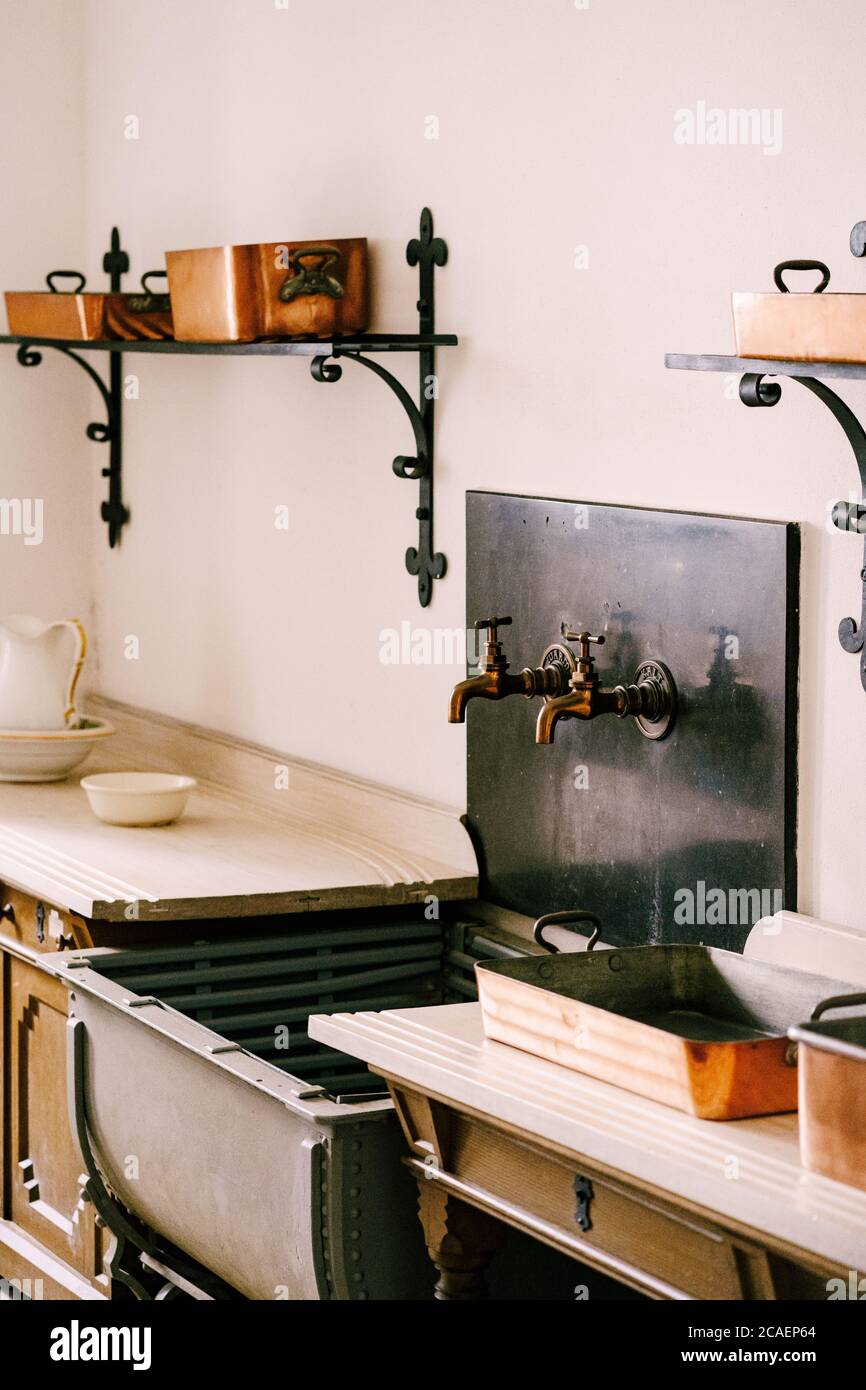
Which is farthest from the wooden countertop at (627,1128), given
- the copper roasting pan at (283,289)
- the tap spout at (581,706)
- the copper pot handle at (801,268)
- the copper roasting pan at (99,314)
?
the copper roasting pan at (99,314)

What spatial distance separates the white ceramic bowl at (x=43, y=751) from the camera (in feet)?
11.3

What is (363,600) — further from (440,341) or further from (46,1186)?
(46,1186)

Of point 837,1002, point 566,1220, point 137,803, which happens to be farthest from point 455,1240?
point 137,803

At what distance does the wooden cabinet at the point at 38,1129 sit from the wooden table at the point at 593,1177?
2.75 feet

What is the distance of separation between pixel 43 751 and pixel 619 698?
4.78 feet

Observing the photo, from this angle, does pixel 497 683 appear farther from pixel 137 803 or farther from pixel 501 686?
pixel 137 803

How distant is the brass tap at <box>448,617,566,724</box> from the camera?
2.34 m

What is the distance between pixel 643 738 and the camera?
2453 millimetres

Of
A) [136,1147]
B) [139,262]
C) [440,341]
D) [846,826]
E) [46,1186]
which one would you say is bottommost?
[46,1186]

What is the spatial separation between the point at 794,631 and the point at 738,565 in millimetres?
124

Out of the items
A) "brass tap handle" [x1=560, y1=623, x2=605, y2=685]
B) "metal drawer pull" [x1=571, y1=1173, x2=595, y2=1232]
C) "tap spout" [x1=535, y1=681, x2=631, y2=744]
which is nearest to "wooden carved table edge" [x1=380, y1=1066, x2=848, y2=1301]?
"metal drawer pull" [x1=571, y1=1173, x2=595, y2=1232]

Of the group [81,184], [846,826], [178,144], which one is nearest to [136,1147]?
[846,826]
